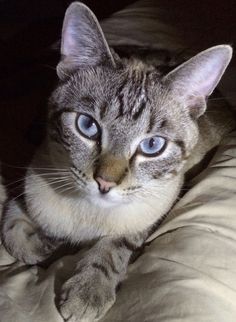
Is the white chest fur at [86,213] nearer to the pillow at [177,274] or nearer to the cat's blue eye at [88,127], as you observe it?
the pillow at [177,274]

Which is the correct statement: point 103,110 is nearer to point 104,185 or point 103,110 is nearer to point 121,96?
point 121,96

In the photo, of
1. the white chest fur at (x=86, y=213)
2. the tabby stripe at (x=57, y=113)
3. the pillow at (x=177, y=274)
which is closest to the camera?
the pillow at (x=177, y=274)

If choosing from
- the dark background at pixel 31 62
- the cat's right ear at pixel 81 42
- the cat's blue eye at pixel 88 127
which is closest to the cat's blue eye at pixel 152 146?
the cat's blue eye at pixel 88 127

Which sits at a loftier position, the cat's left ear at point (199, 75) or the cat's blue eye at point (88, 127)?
the cat's left ear at point (199, 75)

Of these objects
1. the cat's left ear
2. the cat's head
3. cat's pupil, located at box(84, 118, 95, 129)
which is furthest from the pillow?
cat's pupil, located at box(84, 118, 95, 129)

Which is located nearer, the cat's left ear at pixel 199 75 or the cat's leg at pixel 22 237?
the cat's left ear at pixel 199 75

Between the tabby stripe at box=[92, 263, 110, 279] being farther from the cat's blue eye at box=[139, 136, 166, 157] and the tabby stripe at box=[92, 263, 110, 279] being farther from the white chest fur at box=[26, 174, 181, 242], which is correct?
the cat's blue eye at box=[139, 136, 166, 157]

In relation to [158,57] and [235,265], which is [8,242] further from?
[158,57]
